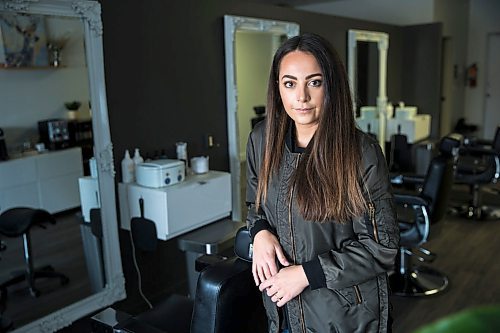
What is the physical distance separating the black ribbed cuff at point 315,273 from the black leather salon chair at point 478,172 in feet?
11.5

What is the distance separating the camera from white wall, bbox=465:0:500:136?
7160mm

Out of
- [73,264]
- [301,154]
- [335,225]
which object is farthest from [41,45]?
[335,225]

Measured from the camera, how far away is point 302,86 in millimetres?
1045

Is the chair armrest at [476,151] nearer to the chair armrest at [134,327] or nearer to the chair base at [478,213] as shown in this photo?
the chair base at [478,213]

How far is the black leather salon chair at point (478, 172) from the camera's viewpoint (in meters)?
4.07

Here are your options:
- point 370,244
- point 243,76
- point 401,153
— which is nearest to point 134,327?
point 370,244

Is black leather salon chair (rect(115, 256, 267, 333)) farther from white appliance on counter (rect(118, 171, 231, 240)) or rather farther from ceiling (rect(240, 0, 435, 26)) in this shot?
ceiling (rect(240, 0, 435, 26))

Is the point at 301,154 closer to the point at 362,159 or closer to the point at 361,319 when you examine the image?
the point at 362,159

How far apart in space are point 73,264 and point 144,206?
0.47m

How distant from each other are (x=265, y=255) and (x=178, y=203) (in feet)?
4.40

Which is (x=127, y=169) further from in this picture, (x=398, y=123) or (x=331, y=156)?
(x=398, y=123)

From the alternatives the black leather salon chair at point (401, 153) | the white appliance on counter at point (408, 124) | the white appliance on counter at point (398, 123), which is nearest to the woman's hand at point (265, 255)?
the white appliance on counter at point (398, 123)

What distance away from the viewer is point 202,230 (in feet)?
8.23

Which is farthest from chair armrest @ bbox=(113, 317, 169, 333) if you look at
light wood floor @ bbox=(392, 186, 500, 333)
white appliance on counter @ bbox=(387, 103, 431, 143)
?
white appliance on counter @ bbox=(387, 103, 431, 143)
